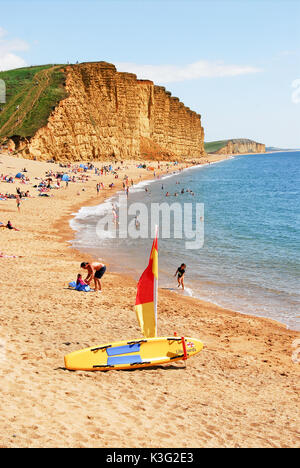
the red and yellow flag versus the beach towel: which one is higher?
the red and yellow flag

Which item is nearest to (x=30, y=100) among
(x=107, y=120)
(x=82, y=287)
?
(x=107, y=120)

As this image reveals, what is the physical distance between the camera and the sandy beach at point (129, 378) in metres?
5.80

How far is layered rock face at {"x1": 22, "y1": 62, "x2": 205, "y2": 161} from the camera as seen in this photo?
65625mm

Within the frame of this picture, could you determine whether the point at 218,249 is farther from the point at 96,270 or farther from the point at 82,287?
the point at 82,287

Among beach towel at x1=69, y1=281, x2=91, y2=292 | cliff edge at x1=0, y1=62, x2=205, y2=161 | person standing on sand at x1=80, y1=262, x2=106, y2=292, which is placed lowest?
beach towel at x1=69, y1=281, x2=91, y2=292

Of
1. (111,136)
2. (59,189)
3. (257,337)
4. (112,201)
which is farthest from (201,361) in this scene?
(111,136)

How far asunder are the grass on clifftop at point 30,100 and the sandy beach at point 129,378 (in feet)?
170

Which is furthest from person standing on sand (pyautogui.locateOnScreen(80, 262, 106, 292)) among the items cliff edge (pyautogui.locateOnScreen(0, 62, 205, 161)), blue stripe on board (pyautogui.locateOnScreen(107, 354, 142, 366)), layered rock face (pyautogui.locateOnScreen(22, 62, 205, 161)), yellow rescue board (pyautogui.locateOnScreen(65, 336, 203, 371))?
layered rock face (pyautogui.locateOnScreen(22, 62, 205, 161))

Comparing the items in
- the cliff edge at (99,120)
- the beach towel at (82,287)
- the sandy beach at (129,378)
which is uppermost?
the cliff edge at (99,120)

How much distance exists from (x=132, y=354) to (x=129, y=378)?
1.94 feet

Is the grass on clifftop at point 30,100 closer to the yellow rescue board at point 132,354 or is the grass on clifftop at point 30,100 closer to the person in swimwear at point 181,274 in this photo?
the person in swimwear at point 181,274

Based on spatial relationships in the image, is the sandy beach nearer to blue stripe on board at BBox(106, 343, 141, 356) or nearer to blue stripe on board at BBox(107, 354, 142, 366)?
blue stripe on board at BBox(107, 354, 142, 366)


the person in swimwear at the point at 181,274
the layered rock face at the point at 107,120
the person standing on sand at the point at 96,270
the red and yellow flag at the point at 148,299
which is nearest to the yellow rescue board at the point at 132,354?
the red and yellow flag at the point at 148,299

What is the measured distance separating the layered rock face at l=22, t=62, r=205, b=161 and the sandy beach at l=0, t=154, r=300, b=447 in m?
51.8
